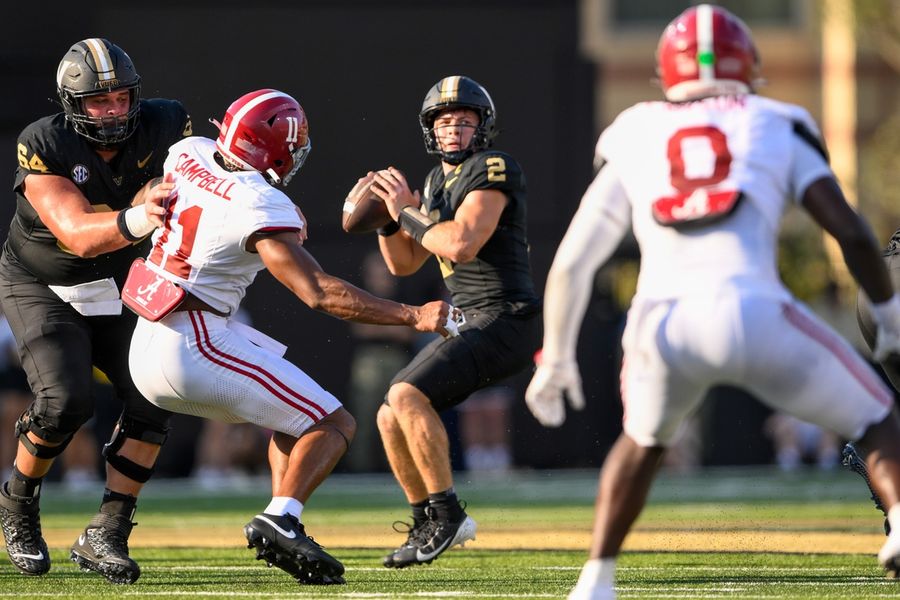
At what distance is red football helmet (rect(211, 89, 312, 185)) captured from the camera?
20.4 feet

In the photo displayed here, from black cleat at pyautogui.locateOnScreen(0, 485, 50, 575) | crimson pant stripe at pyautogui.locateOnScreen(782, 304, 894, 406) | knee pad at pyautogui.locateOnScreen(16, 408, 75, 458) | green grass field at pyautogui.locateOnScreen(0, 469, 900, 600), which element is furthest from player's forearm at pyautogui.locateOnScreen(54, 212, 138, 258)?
crimson pant stripe at pyautogui.locateOnScreen(782, 304, 894, 406)

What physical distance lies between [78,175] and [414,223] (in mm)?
1409

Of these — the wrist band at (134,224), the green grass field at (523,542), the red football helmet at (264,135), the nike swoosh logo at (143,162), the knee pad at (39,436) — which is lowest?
the green grass field at (523,542)

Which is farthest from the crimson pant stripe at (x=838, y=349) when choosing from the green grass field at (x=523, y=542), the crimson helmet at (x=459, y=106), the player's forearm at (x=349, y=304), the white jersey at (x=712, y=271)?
the crimson helmet at (x=459, y=106)

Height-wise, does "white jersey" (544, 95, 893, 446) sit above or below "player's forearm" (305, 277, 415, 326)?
above

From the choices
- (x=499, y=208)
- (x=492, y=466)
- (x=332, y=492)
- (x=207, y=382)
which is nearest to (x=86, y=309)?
(x=207, y=382)

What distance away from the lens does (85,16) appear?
1571cm

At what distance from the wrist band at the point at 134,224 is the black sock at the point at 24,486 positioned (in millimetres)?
1204

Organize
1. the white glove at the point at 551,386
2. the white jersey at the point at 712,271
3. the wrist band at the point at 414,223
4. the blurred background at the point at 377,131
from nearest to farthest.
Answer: the white jersey at the point at 712,271 → the white glove at the point at 551,386 → the wrist band at the point at 414,223 → the blurred background at the point at 377,131

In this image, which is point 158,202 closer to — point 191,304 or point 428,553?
point 191,304

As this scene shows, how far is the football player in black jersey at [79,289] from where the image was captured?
6645 millimetres

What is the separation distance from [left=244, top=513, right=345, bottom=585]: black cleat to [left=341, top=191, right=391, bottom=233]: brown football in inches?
70.2

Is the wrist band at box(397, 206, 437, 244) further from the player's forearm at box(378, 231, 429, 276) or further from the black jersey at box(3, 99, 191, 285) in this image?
the black jersey at box(3, 99, 191, 285)

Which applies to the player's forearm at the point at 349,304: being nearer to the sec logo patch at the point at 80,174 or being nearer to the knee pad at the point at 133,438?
the knee pad at the point at 133,438
